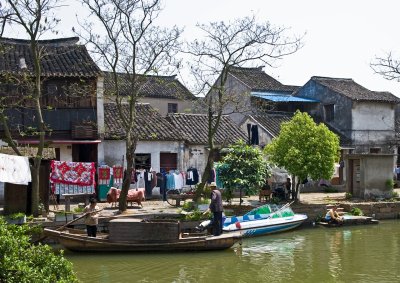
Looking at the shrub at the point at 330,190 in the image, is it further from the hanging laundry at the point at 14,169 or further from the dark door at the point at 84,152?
the hanging laundry at the point at 14,169

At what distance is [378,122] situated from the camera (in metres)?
35.9

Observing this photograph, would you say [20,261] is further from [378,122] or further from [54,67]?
[378,122]

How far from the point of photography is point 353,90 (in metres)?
36.8

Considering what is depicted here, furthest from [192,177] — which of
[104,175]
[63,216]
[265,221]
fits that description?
[63,216]

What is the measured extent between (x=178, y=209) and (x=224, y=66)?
19.3ft

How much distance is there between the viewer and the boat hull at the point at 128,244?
15961 mm

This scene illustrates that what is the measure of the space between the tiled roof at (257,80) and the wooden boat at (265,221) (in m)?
17.4

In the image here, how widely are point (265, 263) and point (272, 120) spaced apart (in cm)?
1998

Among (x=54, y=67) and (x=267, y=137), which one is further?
(x=267, y=137)

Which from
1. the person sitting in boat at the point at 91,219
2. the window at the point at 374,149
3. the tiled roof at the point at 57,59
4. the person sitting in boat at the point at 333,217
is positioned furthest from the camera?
the window at the point at 374,149

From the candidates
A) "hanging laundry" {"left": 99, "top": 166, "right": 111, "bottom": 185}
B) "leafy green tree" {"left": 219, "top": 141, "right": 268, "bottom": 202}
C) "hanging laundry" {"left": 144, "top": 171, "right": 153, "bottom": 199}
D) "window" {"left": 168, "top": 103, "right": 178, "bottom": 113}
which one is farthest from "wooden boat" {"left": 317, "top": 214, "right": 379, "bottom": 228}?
"window" {"left": 168, "top": 103, "right": 178, "bottom": 113}

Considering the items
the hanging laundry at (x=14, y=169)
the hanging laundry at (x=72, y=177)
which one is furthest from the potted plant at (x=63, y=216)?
the hanging laundry at (x=72, y=177)

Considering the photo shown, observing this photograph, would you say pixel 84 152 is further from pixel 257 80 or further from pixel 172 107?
pixel 257 80

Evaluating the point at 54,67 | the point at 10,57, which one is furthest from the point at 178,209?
the point at 10,57
